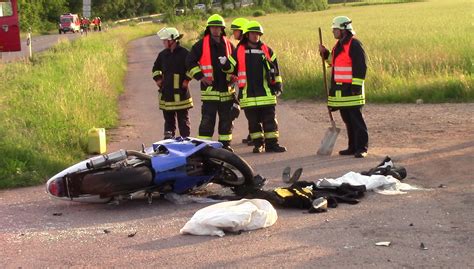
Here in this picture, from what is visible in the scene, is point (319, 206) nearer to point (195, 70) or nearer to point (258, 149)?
point (258, 149)

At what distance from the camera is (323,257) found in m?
4.81

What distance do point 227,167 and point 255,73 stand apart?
2929mm

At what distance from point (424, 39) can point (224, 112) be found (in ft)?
48.1

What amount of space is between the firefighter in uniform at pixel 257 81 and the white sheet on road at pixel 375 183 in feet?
8.72

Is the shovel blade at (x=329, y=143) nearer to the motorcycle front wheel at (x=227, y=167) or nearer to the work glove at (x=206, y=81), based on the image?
the work glove at (x=206, y=81)

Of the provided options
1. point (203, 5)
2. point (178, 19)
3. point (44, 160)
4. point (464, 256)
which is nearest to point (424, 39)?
point (44, 160)

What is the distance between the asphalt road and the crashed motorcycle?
20cm

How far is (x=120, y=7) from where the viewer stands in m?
93.4

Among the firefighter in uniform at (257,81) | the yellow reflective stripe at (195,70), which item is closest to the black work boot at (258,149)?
the firefighter in uniform at (257,81)

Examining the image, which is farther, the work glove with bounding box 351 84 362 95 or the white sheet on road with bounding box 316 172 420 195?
the work glove with bounding box 351 84 362 95

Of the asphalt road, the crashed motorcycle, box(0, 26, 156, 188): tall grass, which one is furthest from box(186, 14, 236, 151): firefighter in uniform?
the crashed motorcycle

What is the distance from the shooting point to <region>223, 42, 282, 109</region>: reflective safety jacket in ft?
31.1

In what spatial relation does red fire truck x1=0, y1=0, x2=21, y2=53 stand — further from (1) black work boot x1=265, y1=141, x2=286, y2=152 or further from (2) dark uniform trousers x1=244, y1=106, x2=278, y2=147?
(1) black work boot x1=265, y1=141, x2=286, y2=152

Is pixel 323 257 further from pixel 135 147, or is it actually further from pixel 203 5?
pixel 203 5
